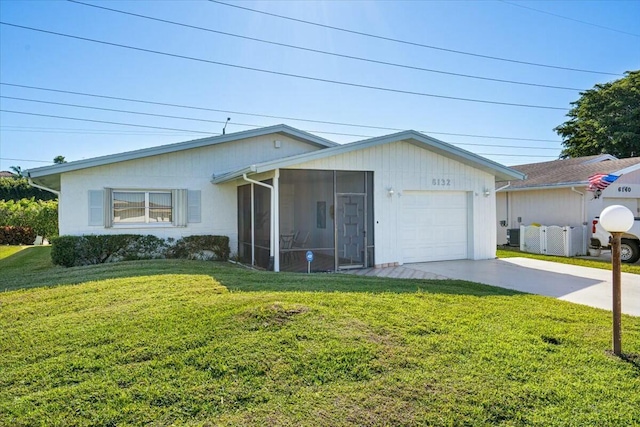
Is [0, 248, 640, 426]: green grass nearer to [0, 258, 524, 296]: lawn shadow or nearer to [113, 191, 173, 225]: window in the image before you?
[0, 258, 524, 296]: lawn shadow

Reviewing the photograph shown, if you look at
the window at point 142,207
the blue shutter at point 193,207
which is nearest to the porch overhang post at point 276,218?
the blue shutter at point 193,207

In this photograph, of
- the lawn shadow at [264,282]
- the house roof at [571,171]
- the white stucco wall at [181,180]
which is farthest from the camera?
the house roof at [571,171]

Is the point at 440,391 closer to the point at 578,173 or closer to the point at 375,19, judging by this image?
the point at 375,19

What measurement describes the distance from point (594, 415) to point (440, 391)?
115 cm

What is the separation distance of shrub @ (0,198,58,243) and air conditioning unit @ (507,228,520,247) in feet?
69.2

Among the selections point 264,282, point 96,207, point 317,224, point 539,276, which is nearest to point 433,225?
point 539,276

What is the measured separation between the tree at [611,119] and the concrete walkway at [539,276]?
858 inches

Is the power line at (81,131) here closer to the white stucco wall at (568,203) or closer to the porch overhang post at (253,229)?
the porch overhang post at (253,229)

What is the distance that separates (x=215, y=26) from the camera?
14445 millimetres

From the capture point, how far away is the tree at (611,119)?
27703 millimetres

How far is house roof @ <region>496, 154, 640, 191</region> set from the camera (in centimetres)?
1515

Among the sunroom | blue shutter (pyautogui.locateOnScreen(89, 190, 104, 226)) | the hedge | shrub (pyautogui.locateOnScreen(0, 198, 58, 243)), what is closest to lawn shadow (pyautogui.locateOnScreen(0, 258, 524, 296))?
the hedge

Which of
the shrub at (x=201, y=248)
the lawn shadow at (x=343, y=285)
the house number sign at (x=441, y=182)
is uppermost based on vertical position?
the house number sign at (x=441, y=182)

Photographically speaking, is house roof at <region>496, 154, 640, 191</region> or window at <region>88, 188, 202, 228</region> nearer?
window at <region>88, 188, 202, 228</region>
